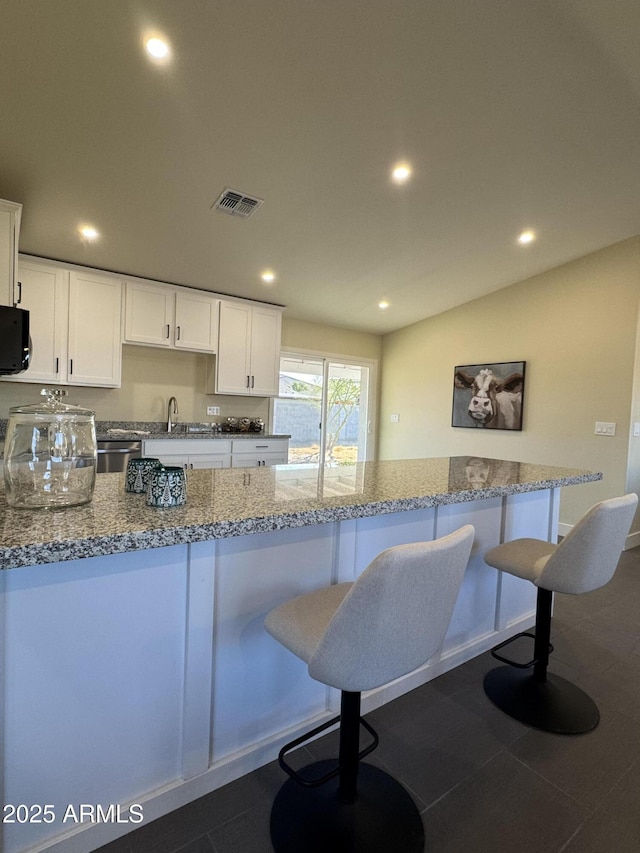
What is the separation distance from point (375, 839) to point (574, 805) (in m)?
0.67

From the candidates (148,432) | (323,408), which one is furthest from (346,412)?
(148,432)

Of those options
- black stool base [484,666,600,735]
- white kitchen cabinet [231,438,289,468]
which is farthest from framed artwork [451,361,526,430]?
black stool base [484,666,600,735]

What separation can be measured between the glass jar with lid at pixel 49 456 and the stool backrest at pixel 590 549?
5.12ft

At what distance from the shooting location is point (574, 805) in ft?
4.35

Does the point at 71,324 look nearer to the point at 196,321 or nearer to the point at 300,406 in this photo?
the point at 196,321

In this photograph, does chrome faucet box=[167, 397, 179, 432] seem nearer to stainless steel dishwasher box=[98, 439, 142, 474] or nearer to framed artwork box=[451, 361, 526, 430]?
stainless steel dishwasher box=[98, 439, 142, 474]

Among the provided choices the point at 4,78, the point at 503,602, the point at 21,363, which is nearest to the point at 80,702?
the point at 503,602

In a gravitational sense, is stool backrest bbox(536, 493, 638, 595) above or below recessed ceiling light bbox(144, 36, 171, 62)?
below

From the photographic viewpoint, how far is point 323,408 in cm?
588

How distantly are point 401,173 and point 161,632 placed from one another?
9.66 ft

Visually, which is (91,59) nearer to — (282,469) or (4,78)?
(4,78)

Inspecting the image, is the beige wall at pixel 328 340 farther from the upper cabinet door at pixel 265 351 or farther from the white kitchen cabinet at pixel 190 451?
the white kitchen cabinet at pixel 190 451

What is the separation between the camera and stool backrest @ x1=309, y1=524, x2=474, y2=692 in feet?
2.97

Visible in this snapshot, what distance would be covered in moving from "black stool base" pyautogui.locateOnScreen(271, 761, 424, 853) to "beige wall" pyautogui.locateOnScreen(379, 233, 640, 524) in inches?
147
